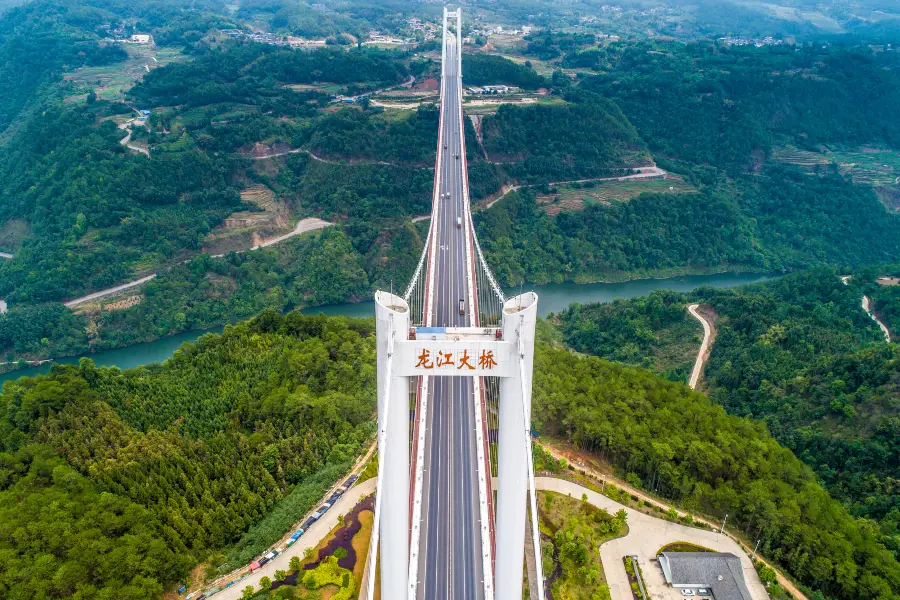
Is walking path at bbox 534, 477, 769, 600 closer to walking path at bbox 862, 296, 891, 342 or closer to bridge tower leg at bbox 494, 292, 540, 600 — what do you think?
bridge tower leg at bbox 494, 292, 540, 600

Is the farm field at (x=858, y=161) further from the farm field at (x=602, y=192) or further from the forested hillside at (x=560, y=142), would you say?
the forested hillside at (x=560, y=142)

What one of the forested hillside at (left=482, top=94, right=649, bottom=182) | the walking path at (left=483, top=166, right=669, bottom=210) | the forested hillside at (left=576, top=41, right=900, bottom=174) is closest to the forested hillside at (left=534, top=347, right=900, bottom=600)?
the walking path at (left=483, top=166, right=669, bottom=210)

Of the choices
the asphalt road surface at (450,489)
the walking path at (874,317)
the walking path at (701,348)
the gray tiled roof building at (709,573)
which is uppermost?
the asphalt road surface at (450,489)

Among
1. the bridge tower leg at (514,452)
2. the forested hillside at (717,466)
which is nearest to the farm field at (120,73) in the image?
the forested hillside at (717,466)

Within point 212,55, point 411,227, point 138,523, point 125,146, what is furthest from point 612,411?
point 212,55

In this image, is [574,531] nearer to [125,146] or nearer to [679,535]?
[679,535]

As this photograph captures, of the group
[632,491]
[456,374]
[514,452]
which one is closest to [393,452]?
[456,374]

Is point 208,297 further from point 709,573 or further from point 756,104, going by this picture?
point 756,104
